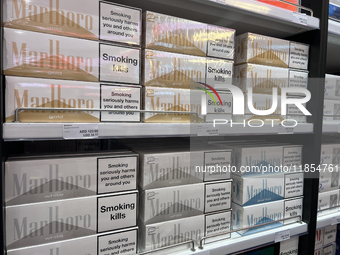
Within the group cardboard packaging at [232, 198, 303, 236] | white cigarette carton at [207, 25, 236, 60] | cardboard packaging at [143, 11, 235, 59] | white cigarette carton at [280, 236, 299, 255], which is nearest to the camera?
cardboard packaging at [143, 11, 235, 59]

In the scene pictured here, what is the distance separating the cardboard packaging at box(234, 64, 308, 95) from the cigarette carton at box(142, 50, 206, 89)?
0.21m

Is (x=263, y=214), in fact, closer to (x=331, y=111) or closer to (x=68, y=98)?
(x=331, y=111)

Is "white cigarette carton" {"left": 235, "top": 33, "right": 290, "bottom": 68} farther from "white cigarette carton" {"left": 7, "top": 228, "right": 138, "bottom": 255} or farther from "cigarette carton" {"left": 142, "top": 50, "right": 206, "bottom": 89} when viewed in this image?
"white cigarette carton" {"left": 7, "top": 228, "right": 138, "bottom": 255}

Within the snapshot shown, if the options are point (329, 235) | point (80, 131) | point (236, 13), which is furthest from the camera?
point (329, 235)

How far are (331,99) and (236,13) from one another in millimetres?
713

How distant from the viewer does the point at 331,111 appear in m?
1.23

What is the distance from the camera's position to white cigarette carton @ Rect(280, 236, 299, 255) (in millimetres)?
1132

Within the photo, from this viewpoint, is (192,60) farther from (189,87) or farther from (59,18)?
(59,18)

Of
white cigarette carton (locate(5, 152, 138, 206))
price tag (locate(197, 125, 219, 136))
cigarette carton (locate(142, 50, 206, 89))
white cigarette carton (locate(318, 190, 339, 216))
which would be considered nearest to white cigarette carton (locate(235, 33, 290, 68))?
cigarette carton (locate(142, 50, 206, 89))

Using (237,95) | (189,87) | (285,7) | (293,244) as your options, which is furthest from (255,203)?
(285,7)

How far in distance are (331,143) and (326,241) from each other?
0.57 m

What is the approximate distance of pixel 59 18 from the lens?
0.69m

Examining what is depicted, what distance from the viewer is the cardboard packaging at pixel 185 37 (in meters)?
0.81

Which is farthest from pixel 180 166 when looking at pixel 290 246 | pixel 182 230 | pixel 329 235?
pixel 329 235
